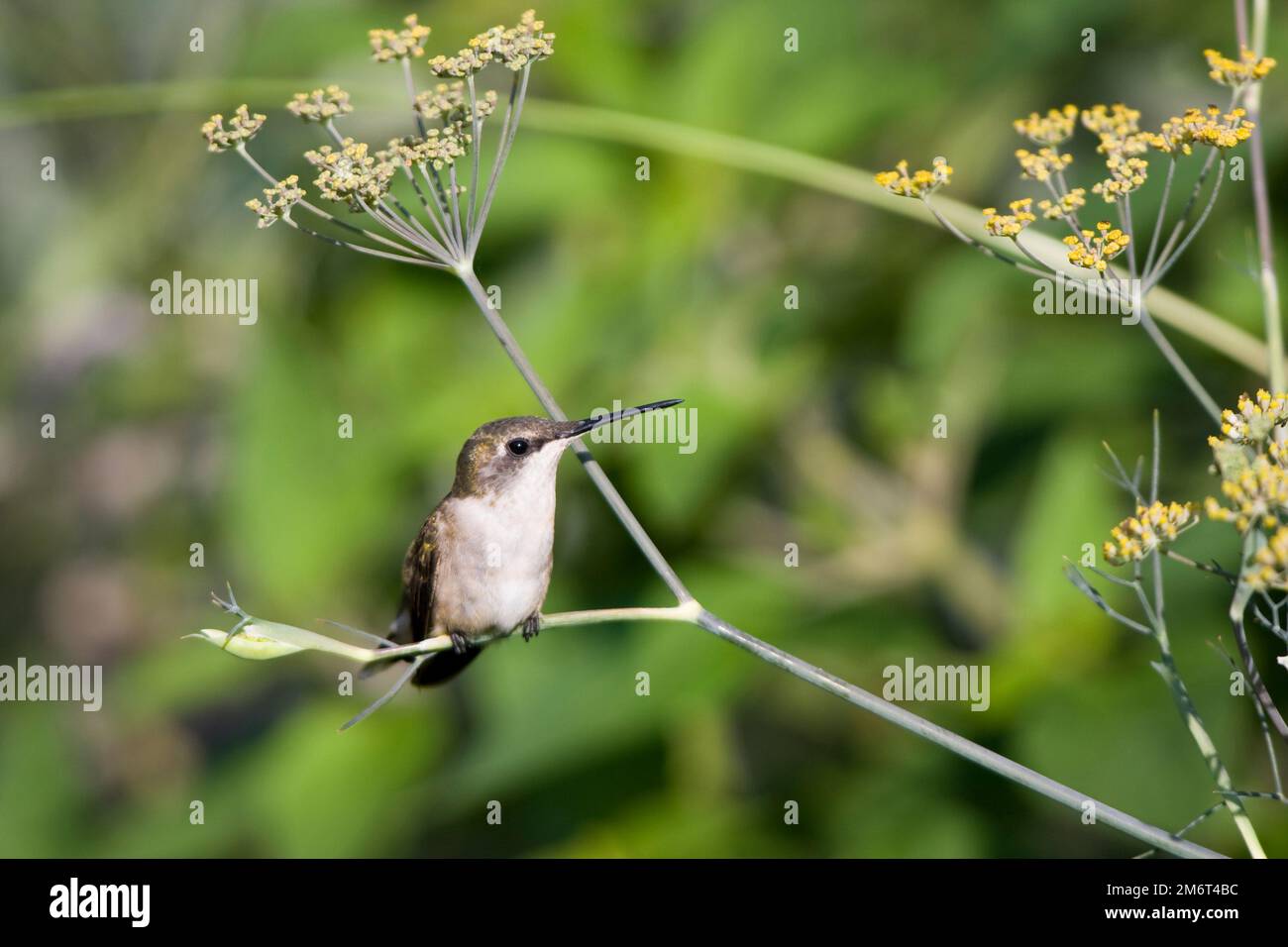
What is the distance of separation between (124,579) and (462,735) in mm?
1669

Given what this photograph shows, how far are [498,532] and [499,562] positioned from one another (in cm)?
6

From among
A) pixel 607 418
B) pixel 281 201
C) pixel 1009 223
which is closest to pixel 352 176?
pixel 281 201

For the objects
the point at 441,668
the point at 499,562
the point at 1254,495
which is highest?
the point at 1254,495

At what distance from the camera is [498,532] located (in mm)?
2273

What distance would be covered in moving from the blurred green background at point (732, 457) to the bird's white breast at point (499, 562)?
1009mm

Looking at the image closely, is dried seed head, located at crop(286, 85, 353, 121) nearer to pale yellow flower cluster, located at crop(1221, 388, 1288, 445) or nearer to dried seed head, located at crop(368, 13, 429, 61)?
dried seed head, located at crop(368, 13, 429, 61)

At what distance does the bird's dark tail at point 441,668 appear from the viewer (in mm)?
2496

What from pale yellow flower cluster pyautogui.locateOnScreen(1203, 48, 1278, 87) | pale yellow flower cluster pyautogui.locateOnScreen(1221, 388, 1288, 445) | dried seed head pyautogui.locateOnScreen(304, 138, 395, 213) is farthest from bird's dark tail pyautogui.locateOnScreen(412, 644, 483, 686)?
pale yellow flower cluster pyautogui.locateOnScreen(1203, 48, 1278, 87)

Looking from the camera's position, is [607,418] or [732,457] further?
[732,457]

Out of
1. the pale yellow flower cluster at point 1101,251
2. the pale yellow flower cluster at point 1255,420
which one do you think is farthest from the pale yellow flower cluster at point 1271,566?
the pale yellow flower cluster at point 1101,251

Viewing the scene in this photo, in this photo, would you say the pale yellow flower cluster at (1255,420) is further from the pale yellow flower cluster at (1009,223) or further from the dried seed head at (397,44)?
the dried seed head at (397,44)

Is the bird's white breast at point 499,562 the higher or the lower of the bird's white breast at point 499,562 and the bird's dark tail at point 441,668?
the higher

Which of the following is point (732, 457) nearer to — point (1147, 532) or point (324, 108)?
point (324, 108)

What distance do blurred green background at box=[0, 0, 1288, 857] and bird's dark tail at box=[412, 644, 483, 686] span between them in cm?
75
